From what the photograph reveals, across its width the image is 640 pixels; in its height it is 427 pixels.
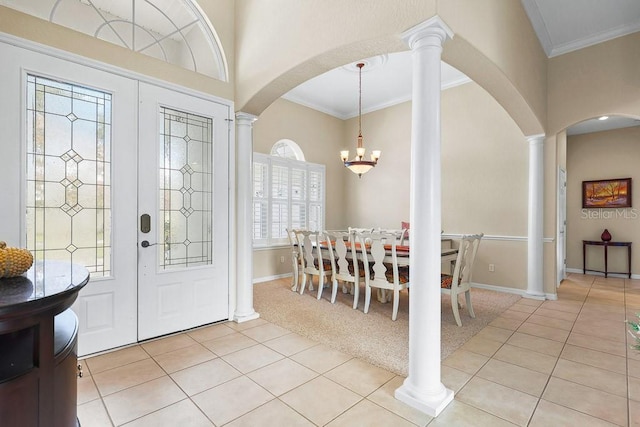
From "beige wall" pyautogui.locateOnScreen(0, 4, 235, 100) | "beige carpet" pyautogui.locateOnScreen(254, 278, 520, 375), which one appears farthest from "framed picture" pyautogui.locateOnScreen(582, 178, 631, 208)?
"beige wall" pyautogui.locateOnScreen(0, 4, 235, 100)

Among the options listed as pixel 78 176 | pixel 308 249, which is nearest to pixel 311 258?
pixel 308 249

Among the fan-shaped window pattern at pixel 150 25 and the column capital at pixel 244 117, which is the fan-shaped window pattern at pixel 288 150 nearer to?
the column capital at pixel 244 117

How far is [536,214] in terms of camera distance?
4613 millimetres

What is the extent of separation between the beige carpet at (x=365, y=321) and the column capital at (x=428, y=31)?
7.73 feet

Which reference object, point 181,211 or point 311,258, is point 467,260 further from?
point 181,211

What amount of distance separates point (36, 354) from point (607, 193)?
8.61 m

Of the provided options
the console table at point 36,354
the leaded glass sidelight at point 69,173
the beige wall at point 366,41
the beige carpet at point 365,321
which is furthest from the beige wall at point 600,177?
the console table at point 36,354

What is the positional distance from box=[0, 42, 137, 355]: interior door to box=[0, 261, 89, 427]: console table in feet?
4.93

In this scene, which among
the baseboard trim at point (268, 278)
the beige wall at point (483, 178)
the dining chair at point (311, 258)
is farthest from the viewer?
the baseboard trim at point (268, 278)

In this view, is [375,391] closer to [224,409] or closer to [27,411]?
[224,409]

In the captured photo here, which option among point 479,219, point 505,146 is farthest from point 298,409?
point 505,146

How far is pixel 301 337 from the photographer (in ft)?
10.1

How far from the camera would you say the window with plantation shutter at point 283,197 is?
5719mm

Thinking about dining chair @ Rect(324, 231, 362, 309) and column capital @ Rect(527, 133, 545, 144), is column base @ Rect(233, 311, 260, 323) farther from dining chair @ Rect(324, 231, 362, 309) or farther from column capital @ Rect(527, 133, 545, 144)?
column capital @ Rect(527, 133, 545, 144)
